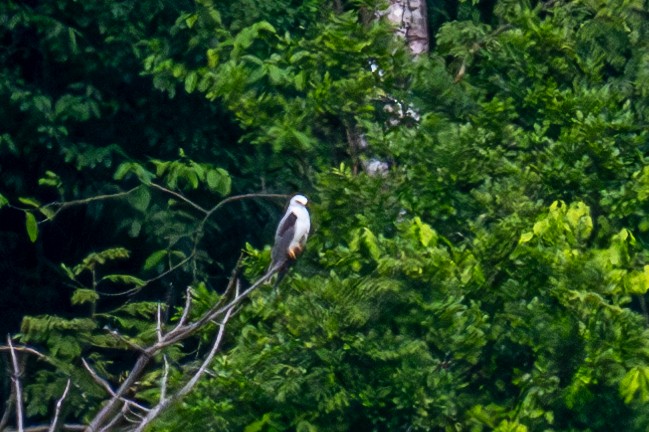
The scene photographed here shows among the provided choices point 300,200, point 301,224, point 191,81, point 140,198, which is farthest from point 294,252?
point 140,198

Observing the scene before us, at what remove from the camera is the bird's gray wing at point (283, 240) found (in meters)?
6.81

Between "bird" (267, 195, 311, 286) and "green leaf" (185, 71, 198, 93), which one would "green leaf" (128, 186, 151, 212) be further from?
"bird" (267, 195, 311, 286)

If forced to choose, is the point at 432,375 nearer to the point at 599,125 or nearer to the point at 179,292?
the point at 599,125

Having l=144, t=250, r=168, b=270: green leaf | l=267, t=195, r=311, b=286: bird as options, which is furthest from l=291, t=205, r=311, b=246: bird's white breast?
l=144, t=250, r=168, b=270: green leaf

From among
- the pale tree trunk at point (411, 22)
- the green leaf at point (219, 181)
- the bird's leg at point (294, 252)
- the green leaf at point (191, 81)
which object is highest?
the pale tree trunk at point (411, 22)

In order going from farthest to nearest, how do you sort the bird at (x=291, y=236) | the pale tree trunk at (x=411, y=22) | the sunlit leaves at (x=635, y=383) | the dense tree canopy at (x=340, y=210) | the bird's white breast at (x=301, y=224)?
the pale tree trunk at (x=411, y=22) < the bird's white breast at (x=301, y=224) < the bird at (x=291, y=236) < the dense tree canopy at (x=340, y=210) < the sunlit leaves at (x=635, y=383)

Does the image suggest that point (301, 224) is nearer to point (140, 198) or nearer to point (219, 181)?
point (219, 181)

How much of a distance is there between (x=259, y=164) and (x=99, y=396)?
4.84 feet

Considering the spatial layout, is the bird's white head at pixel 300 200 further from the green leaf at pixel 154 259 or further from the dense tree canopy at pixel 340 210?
the green leaf at pixel 154 259

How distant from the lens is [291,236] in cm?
736

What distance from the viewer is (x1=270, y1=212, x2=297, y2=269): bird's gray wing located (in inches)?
268

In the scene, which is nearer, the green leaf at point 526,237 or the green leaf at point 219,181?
the green leaf at point 526,237

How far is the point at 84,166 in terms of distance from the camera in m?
8.66

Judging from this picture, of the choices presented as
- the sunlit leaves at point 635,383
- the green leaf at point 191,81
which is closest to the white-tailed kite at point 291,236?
the green leaf at point 191,81
